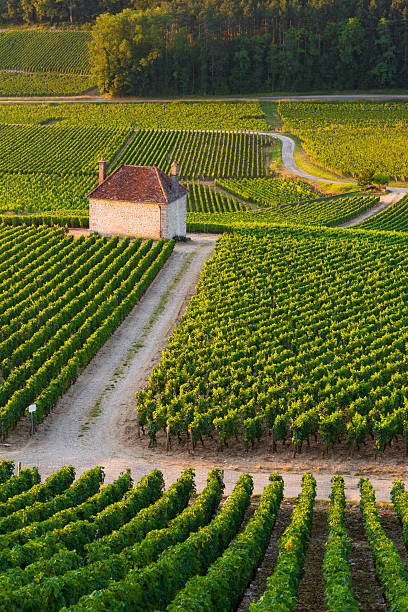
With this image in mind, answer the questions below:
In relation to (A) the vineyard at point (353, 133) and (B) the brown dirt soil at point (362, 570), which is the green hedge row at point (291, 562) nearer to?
(B) the brown dirt soil at point (362, 570)

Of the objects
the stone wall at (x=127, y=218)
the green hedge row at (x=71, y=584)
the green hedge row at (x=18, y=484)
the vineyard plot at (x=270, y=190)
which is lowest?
the green hedge row at (x=18, y=484)

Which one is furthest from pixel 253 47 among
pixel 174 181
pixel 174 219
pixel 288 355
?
pixel 288 355

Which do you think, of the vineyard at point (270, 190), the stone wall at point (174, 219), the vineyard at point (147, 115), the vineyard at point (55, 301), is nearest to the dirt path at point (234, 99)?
the vineyard at point (147, 115)

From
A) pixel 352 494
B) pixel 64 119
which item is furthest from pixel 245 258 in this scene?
pixel 64 119

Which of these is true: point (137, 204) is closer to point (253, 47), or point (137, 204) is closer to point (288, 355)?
point (288, 355)

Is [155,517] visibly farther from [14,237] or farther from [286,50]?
[286,50]
